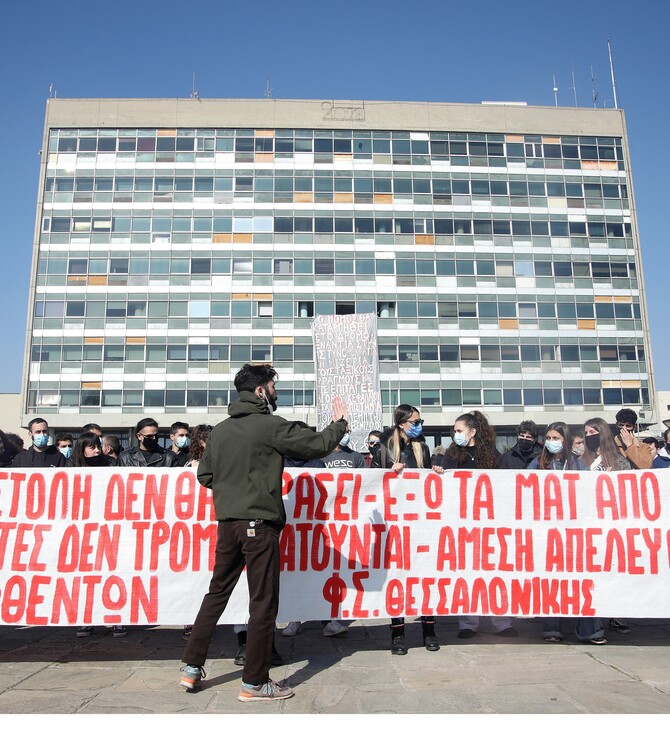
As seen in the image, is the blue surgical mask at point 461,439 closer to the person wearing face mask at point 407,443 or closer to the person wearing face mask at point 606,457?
the person wearing face mask at point 407,443

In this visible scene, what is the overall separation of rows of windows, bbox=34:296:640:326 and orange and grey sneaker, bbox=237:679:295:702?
136ft

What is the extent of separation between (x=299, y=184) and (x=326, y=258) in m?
5.69

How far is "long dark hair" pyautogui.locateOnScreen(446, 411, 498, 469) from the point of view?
639 centimetres

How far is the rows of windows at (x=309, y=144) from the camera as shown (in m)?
48.7

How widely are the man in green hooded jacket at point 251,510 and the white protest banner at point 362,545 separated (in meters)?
1.01

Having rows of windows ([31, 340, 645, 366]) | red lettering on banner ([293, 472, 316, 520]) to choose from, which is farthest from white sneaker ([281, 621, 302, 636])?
rows of windows ([31, 340, 645, 366])

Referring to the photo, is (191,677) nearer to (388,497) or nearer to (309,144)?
(388,497)

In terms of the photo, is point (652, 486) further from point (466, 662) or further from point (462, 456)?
point (466, 662)

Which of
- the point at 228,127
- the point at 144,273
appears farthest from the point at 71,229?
the point at 228,127

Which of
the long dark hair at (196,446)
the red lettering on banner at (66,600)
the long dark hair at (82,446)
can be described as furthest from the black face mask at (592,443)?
the long dark hair at (82,446)

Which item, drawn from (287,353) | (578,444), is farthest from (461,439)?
(287,353)

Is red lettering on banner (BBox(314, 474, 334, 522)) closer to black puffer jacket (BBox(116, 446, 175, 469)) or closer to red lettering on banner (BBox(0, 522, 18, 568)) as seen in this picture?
black puffer jacket (BBox(116, 446, 175, 469))

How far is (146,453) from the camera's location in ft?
25.0

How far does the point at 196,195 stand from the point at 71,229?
871cm
